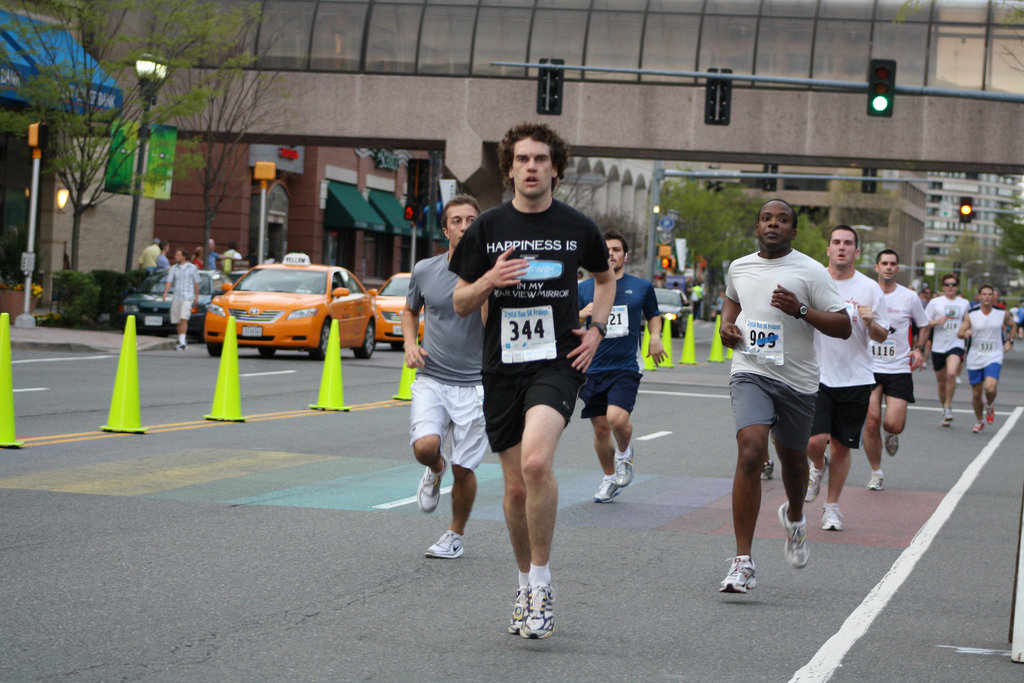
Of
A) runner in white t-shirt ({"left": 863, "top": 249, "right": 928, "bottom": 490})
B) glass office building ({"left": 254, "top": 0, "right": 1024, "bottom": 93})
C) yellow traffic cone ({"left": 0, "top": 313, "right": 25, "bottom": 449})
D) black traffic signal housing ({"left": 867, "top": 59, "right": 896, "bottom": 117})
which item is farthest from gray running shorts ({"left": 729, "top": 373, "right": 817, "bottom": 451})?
glass office building ({"left": 254, "top": 0, "right": 1024, "bottom": 93})

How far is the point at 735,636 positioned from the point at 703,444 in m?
9.02

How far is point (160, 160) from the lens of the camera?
109 feet

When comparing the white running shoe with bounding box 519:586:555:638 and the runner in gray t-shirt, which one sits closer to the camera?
the white running shoe with bounding box 519:586:555:638

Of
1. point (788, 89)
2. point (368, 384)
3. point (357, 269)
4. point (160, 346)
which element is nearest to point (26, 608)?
point (368, 384)

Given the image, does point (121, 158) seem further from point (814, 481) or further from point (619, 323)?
point (814, 481)

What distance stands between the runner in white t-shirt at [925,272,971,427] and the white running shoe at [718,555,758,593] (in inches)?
509

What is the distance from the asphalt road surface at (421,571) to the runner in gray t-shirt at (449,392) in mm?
330

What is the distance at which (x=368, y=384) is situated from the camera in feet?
70.2

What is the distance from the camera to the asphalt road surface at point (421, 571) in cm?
566

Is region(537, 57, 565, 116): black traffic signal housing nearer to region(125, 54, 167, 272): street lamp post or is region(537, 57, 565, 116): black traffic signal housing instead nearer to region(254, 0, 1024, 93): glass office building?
region(125, 54, 167, 272): street lamp post

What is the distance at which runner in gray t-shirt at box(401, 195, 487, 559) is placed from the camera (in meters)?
8.01

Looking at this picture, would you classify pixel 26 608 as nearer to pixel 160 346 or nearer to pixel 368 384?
pixel 368 384

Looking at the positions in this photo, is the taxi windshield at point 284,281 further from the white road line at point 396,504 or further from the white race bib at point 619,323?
the white road line at point 396,504

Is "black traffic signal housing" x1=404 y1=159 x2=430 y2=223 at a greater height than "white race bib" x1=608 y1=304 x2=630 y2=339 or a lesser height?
greater
